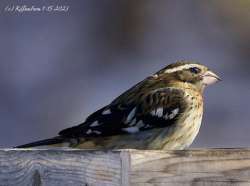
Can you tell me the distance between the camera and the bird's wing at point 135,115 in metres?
6.41

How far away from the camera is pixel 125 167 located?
15.8 ft

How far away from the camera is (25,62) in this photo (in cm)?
1052

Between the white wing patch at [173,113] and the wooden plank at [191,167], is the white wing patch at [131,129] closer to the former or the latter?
the white wing patch at [173,113]

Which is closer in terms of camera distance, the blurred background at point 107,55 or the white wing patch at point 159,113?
the white wing patch at point 159,113

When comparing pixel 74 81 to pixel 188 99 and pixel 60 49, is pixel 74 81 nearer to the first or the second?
pixel 60 49

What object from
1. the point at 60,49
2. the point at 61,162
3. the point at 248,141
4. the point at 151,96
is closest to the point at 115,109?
the point at 151,96

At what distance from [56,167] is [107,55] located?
511 centimetres

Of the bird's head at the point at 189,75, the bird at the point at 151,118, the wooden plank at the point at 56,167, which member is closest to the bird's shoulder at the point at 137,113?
the bird at the point at 151,118

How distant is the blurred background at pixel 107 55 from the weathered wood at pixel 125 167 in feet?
14.4

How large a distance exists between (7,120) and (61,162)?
4.66 meters

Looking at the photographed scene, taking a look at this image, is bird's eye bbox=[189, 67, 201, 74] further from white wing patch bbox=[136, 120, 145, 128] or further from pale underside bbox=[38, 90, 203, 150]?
white wing patch bbox=[136, 120, 145, 128]

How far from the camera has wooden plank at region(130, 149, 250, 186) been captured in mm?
4848

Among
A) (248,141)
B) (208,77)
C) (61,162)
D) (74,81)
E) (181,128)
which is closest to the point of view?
(61,162)

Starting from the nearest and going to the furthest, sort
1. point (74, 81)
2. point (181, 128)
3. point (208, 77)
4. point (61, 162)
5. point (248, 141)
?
point (61, 162) < point (181, 128) < point (208, 77) < point (248, 141) < point (74, 81)
